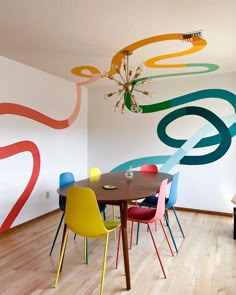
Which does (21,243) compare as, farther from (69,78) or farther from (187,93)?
(187,93)

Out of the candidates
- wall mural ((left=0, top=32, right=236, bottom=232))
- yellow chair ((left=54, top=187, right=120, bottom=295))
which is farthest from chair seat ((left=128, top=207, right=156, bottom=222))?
wall mural ((left=0, top=32, right=236, bottom=232))

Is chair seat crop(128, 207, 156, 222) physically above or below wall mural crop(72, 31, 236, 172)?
below

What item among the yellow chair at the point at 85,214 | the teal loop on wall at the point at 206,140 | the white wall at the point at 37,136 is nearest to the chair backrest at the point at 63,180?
the yellow chair at the point at 85,214

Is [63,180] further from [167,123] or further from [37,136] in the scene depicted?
[167,123]

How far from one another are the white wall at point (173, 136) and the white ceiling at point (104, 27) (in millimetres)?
886

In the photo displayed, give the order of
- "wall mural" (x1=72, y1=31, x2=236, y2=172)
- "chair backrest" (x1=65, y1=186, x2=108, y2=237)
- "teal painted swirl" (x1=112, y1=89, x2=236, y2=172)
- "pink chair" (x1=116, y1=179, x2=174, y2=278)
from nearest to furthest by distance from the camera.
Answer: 1. "chair backrest" (x1=65, y1=186, x2=108, y2=237)
2. "pink chair" (x1=116, y1=179, x2=174, y2=278)
3. "wall mural" (x1=72, y1=31, x2=236, y2=172)
4. "teal painted swirl" (x1=112, y1=89, x2=236, y2=172)

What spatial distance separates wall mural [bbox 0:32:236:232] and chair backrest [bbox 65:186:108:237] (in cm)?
171

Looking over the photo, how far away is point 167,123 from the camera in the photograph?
177 inches

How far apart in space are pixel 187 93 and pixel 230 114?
0.81 metres

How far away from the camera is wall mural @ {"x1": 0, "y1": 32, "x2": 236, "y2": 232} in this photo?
3407 millimetres

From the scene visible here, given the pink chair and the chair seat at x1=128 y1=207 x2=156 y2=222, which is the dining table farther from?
the chair seat at x1=128 y1=207 x2=156 y2=222

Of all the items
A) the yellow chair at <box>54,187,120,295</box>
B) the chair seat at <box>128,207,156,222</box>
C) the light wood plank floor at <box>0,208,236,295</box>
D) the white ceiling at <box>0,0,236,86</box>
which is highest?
the white ceiling at <box>0,0,236,86</box>

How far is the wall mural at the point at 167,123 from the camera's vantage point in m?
3.41

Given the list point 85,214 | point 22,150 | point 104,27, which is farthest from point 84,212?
point 22,150
